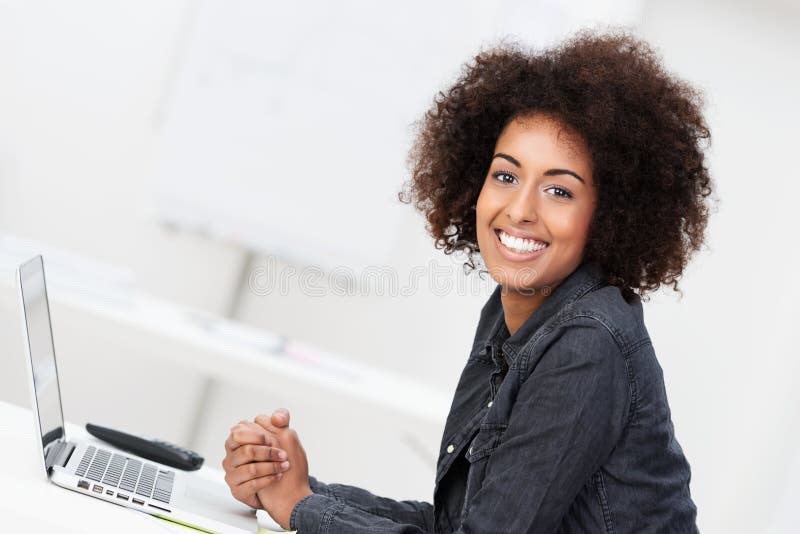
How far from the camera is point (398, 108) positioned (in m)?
3.28

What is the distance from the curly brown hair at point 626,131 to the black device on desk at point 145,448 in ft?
2.33

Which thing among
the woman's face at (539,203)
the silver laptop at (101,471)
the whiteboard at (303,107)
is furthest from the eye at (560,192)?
the whiteboard at (303,107)

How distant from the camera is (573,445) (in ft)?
3.55

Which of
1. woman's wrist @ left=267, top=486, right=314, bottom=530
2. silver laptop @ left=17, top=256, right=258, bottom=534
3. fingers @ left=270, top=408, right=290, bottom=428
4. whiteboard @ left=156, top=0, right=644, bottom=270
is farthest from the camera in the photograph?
whiteboard @ left=156, top=0, right=644, bottom=270

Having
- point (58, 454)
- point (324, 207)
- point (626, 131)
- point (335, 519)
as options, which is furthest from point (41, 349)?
point (324, 207)

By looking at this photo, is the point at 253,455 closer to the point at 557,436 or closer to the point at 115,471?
the point at 115,471

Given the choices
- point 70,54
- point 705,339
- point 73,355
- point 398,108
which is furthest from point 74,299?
point 705,339

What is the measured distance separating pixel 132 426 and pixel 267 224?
95cm

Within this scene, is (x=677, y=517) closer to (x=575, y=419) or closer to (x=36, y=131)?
(x=575, y=419)

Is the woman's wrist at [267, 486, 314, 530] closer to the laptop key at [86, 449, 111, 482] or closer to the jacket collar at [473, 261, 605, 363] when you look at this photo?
the laptop key at [86, 449, 111, 482]

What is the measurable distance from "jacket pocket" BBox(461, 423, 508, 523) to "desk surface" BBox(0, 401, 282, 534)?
36cm

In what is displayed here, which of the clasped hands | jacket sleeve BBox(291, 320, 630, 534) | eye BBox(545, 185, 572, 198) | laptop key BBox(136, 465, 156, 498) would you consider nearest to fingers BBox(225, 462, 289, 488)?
the clasped hands

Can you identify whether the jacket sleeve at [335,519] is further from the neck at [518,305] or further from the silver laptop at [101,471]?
the neck at [518,305]

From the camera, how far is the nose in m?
1.32
